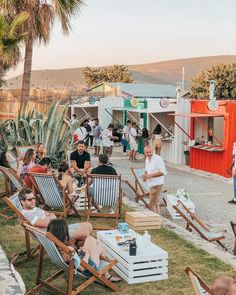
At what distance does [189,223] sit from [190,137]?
10395 mm

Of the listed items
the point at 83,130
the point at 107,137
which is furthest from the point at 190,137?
the point at 83,130

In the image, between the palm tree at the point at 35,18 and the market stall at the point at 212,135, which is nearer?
the market stall at the point at 212,135

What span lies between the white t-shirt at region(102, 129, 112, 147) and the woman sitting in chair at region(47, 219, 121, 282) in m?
13.4

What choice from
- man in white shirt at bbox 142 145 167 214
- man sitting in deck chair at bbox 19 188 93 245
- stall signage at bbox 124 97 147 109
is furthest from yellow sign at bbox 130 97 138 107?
man sitting in deck chair at bbox 19 188 93 245

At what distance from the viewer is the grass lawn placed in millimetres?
5398

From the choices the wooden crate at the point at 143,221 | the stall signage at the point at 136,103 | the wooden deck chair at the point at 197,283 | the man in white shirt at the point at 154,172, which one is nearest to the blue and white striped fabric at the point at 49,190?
the wooden crate at the point at 143,221

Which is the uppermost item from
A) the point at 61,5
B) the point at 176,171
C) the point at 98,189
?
the point at 61,5

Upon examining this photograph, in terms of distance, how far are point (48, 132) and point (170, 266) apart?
873 cm

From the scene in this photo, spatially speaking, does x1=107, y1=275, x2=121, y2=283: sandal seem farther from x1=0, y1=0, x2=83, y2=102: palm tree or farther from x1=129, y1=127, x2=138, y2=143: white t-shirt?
x1=0, y1=0, x2=83, y2=102: palm tree

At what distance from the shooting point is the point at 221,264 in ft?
20.6

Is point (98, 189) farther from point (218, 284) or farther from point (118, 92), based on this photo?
point (118, 92)

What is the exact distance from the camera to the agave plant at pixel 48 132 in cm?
1435

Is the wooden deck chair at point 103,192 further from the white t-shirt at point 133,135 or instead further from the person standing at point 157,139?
the white t-shirt at point 133,135

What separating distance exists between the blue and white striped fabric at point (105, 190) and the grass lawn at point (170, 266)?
0.88 metres
